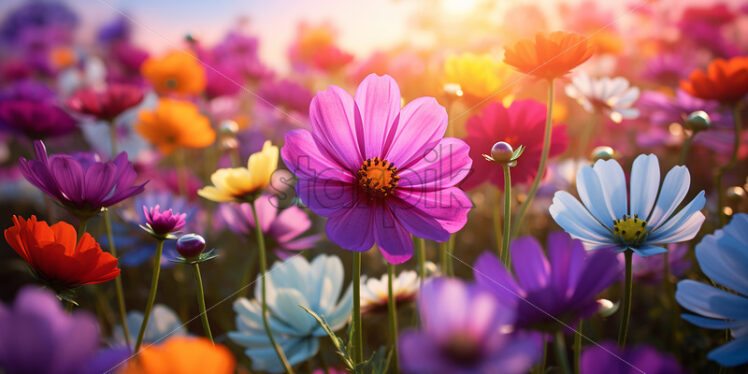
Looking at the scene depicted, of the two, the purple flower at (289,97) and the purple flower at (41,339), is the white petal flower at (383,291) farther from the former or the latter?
the purple flower at (289,97)

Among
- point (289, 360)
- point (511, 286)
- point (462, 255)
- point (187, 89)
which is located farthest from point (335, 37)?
point (511, 286)

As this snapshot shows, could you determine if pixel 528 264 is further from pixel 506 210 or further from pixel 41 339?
pixel 41 339

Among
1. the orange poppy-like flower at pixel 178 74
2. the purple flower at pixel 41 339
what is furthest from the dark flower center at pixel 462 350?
the orange poppy-like flower at pixel 178 74

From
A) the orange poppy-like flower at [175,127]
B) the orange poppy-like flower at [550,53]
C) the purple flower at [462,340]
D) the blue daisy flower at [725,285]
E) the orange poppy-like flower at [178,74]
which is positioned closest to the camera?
the purple flower at [462,340]

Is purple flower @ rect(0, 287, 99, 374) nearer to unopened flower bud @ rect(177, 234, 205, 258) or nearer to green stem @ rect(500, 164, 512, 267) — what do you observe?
unopened flower bud @ rect(177, 234, 205, 258)

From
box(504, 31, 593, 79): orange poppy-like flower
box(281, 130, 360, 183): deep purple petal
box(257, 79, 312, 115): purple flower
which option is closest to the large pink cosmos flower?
box(281, 130, 360, 183): deep purple petal
